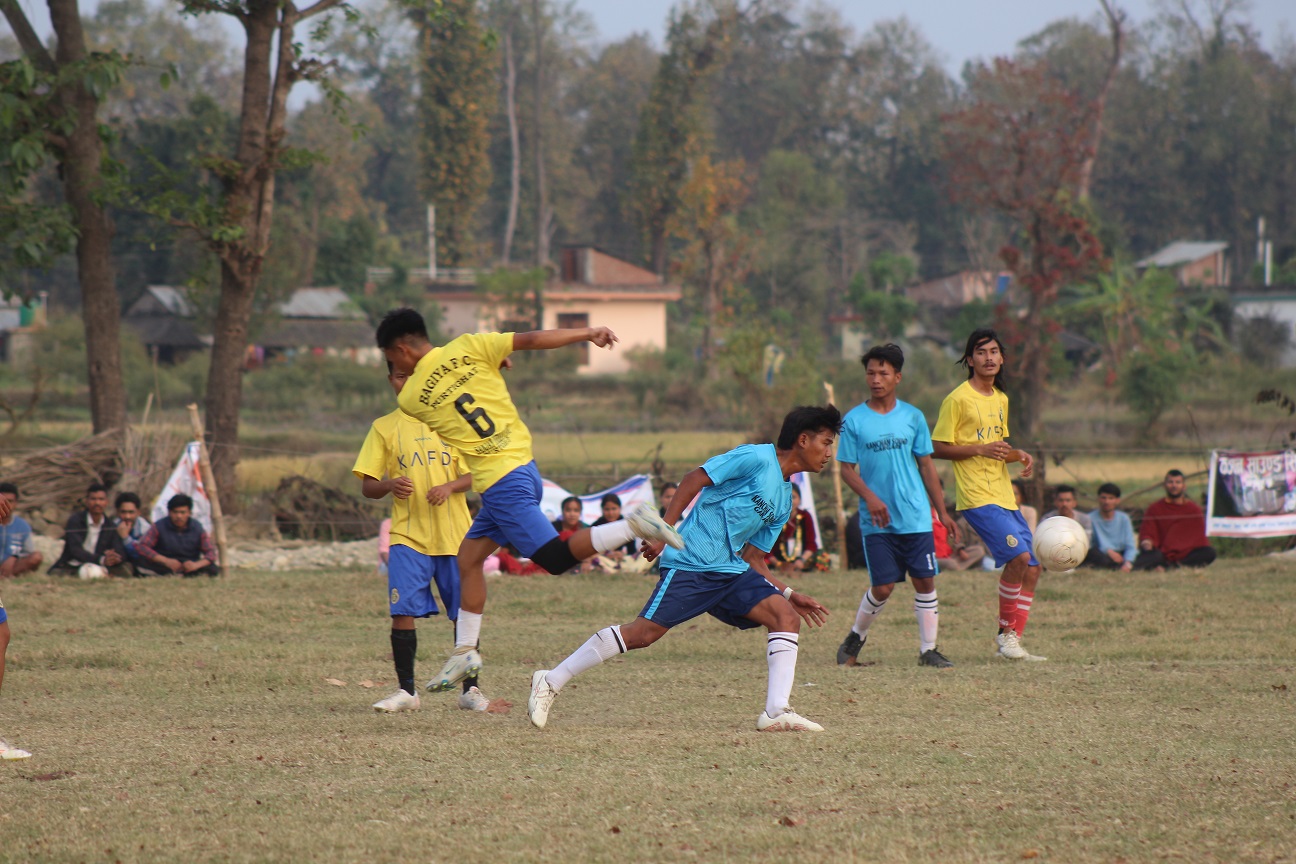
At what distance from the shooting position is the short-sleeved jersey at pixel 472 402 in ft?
21.7

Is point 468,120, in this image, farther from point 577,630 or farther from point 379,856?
point 379,856

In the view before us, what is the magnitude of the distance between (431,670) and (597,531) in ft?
9.29

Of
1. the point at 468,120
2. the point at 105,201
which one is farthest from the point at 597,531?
the point at 468,120

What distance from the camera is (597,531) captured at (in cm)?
639

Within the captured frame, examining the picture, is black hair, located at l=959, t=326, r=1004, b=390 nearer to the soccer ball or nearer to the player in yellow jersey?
the soccer ball

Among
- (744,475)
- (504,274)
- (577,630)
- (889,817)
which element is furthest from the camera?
(504,274)

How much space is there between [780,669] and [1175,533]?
9.62 m

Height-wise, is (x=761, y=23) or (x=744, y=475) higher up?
(x=761, y=23)

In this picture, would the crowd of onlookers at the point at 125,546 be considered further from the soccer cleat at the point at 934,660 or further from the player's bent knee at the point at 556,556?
the player's bent knee at the point at 556,556

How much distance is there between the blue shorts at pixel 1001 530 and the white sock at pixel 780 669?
106 inches

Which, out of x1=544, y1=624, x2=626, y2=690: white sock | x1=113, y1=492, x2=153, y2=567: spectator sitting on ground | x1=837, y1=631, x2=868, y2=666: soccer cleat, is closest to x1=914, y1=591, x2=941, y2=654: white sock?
x1=837, y1=631, x2=868, y2=666: soccer cleat

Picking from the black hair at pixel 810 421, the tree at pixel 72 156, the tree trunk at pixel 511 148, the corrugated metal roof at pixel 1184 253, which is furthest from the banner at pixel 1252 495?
the tree trunk at pixel 511 148

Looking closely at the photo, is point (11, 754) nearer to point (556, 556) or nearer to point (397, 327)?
point (556, 556)

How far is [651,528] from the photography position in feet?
19.5
